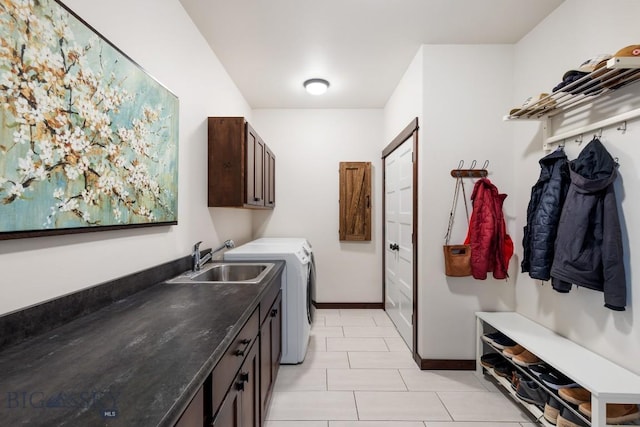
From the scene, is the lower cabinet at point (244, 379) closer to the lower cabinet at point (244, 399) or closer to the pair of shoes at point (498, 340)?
the lower cabinet at point (244, 399)

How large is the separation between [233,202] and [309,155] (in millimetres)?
1896

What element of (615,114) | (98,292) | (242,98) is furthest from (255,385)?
(242,98)

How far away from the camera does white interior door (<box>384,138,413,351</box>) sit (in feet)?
9.34

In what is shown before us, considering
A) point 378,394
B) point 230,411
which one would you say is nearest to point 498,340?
point 378,394

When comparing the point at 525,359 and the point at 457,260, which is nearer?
the point at 525,359

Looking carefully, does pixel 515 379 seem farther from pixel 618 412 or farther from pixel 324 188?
pixel 324 188

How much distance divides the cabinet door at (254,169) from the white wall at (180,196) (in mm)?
344

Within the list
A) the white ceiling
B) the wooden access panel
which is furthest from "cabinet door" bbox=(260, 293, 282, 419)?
the white ceiling

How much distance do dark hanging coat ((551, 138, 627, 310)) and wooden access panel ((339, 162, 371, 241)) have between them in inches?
93.6

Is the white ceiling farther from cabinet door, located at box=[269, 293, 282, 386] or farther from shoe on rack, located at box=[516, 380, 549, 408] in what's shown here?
shoe on rack, located at box=[516, 380, 549, 408]

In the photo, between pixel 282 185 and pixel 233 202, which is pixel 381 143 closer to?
pixel 282 185

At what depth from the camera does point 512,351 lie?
6.68ft

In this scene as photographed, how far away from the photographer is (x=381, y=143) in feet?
13.3

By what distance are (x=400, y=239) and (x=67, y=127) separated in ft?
9.21
